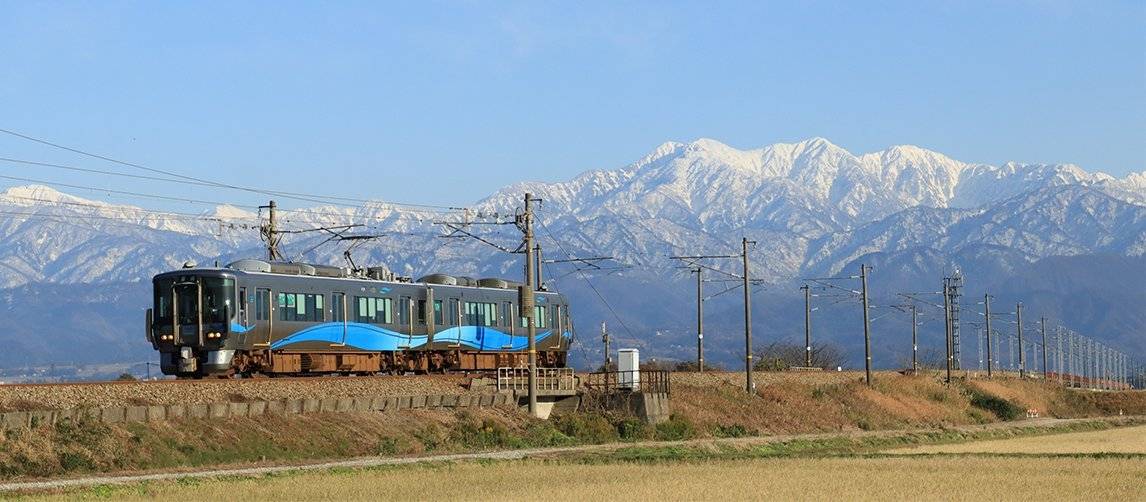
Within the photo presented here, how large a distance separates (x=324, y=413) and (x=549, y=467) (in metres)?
7.44

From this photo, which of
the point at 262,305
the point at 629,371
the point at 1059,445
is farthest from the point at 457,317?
the point at 1059,445

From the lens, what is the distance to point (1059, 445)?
63781 mm

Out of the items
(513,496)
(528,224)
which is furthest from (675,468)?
(528,224)

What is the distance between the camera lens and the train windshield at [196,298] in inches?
1941

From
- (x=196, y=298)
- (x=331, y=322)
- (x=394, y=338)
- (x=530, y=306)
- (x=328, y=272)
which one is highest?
(x=328, y=272)

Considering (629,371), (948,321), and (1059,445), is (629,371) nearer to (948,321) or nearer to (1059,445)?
(1059,445)

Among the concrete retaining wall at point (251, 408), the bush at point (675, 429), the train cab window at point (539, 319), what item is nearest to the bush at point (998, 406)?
the train cab window at point (539, 319)

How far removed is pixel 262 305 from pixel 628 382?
14.4m

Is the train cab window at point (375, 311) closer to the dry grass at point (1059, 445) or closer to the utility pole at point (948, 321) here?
the dry grass at point (1059, 445)

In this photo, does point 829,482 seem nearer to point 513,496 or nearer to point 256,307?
point 513,496

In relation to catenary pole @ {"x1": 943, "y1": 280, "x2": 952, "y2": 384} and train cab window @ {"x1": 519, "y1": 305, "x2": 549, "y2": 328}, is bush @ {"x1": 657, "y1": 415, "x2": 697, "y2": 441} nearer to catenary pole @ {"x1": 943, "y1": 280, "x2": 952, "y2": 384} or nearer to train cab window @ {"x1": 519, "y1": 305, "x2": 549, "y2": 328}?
train cab window @ {"x1": 519, "y1": 305, "x2": 549, "y2": 328}

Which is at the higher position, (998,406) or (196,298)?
(196,298)

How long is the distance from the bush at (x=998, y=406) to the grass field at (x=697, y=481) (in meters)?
41.9

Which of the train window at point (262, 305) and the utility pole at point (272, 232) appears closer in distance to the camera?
the train window at point (262, 305)
